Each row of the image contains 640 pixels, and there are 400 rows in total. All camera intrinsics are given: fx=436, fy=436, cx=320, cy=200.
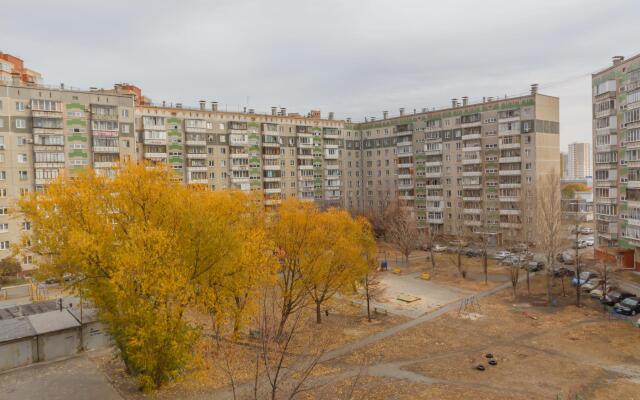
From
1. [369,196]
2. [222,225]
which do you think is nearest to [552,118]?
[369,196]

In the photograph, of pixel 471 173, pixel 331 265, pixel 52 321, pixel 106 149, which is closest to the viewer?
pixel 52 321

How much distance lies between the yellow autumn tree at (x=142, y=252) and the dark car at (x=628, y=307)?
3313 cm

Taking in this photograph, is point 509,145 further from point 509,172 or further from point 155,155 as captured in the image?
point 155,155

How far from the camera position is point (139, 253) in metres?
21.3

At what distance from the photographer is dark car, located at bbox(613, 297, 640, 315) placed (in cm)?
3822

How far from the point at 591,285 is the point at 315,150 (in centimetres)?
5167

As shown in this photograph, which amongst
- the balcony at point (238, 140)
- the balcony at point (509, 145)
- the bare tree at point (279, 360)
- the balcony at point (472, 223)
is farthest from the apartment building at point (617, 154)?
the balcony at point (238, 140)

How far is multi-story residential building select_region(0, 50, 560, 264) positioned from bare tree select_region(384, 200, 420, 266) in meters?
6.49

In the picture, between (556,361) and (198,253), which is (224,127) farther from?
(556,361)

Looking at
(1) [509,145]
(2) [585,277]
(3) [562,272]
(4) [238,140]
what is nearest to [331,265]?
(3) [562,272]

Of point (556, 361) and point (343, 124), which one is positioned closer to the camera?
point (556, 361)

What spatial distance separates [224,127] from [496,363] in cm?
5792

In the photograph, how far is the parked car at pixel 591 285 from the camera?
152 ft

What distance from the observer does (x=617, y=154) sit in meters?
51.8
